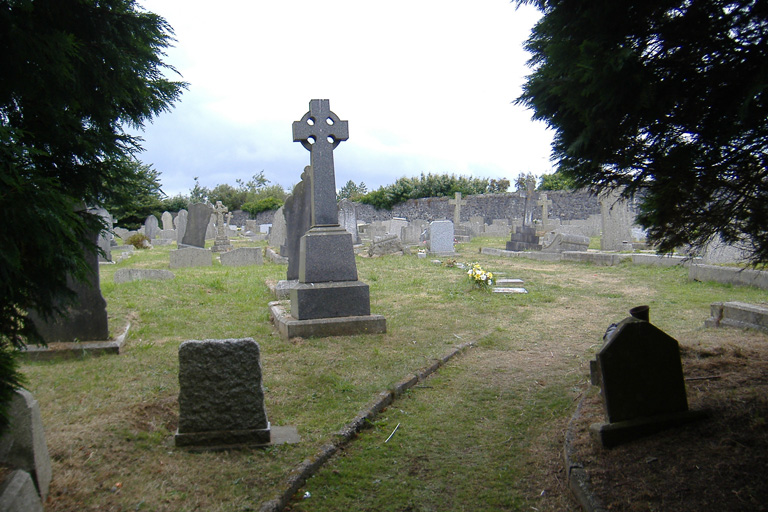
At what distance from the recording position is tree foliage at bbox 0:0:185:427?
2078mm

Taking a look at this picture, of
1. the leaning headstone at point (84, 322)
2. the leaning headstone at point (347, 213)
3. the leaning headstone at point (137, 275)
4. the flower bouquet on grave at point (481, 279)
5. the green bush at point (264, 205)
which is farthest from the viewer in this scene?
the green bush at point (264, 205)

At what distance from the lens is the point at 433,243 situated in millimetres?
18297

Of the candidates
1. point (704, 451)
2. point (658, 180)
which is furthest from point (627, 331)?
point (658, 180)

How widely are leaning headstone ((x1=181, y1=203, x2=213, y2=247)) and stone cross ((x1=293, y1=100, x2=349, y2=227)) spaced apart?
34.7 feet

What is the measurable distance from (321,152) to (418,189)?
37.8 meters

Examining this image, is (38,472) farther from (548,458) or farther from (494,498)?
(548,458)

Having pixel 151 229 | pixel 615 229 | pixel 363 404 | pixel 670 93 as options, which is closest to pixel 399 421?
pixel 363 404

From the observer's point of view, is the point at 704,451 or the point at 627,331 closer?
the point at 704,451

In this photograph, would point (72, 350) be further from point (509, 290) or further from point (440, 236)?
point (440, 236)

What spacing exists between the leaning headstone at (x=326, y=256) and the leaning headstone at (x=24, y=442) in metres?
4.04

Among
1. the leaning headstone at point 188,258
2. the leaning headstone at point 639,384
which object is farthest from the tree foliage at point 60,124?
the leaning headstone at point 188,258

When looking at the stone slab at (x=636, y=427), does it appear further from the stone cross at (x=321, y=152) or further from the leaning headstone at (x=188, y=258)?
the leaning headstone at (x=188, y=258)

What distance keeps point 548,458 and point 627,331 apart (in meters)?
0.98

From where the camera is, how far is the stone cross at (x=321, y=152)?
721 cm
